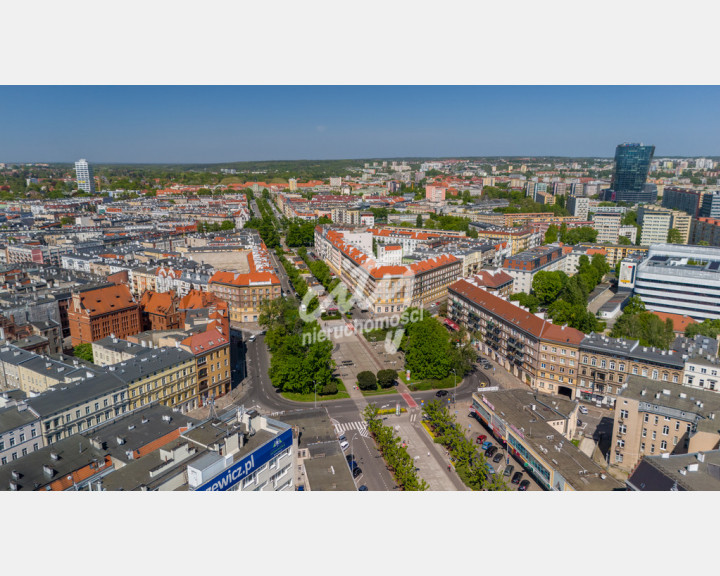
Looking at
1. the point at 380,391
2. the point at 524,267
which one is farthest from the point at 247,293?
the point at 524,267

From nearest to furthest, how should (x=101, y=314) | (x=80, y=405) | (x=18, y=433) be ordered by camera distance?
(x=18, y=433)
(x=80, y=405)
(x=101, y=314)

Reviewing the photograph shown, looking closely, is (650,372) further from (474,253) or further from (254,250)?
(254,250)

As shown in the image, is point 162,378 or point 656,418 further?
point 162,378

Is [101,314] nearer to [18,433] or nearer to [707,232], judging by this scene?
[18,433]

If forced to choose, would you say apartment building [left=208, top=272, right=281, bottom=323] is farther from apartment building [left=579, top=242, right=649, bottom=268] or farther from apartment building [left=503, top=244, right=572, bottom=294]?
apartment building [left=579, top=242, right=649, bottom=268]

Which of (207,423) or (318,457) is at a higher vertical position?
(207,423)

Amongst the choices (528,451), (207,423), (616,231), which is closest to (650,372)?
(528,451)

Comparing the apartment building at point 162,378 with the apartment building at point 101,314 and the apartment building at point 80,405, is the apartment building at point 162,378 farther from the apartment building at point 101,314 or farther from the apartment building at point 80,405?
the apartment building at point 101,314
